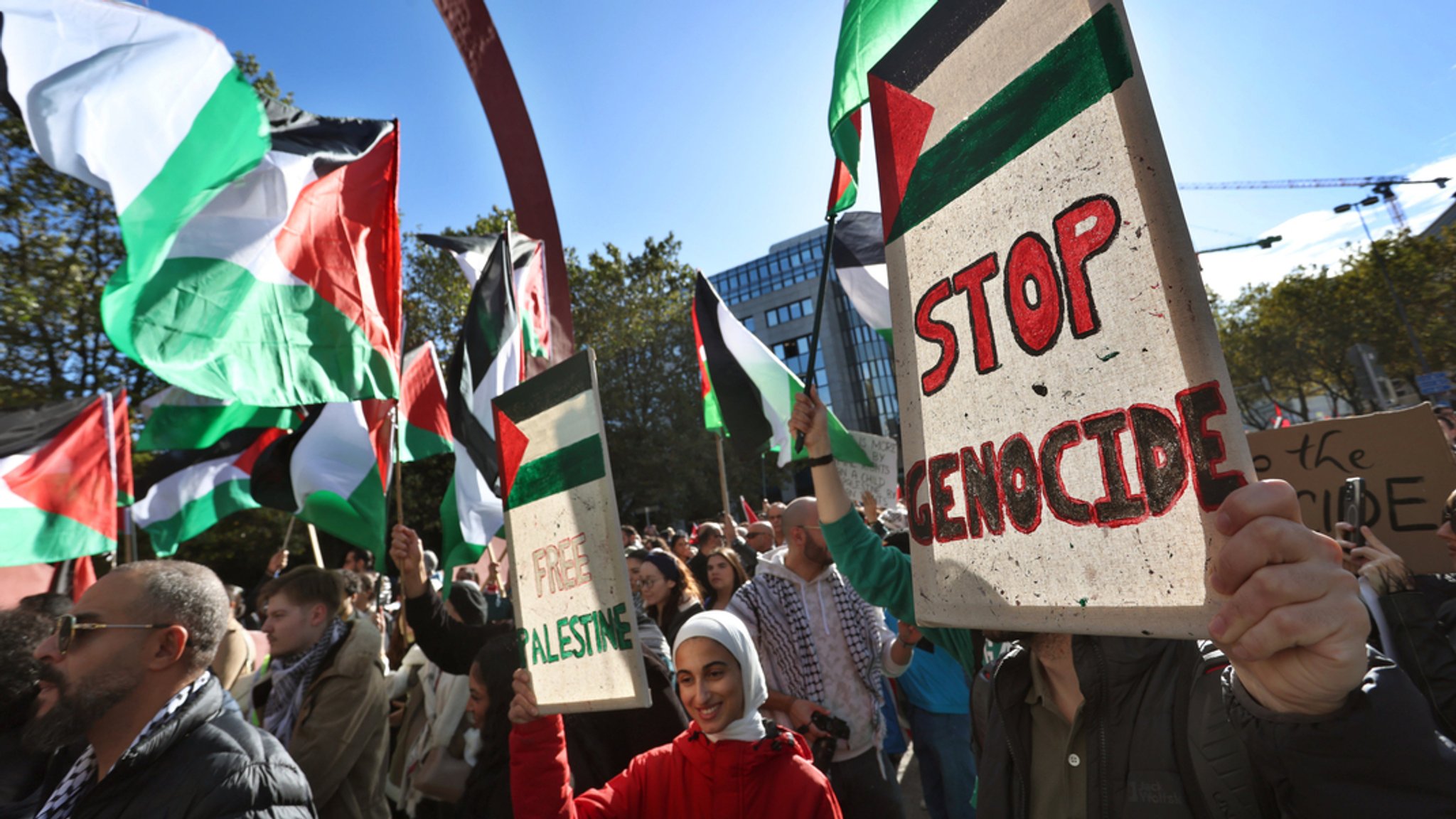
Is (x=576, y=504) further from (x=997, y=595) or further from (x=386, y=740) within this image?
(x=386, y=740)

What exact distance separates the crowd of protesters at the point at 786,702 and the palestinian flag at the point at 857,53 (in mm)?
696

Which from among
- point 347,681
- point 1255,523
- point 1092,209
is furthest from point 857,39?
point 347,681

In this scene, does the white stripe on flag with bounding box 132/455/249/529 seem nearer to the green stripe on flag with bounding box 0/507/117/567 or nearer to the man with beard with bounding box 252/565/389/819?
the green stripe on flag with bounding box 0/507/117/567

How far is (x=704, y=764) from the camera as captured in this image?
7.45 ft

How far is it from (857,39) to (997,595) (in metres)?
1.30

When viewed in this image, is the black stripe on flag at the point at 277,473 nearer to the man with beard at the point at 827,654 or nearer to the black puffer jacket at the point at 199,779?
the man with beard at the point at 827,654

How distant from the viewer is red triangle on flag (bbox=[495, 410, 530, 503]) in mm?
2502

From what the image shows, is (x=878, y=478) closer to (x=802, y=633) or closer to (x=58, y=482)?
(x=802, y=633)

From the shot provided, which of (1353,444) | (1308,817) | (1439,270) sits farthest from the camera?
(1439,270)

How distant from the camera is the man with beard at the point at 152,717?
74.7 inches

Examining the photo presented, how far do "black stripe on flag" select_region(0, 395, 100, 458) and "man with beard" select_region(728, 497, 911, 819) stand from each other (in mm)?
4680

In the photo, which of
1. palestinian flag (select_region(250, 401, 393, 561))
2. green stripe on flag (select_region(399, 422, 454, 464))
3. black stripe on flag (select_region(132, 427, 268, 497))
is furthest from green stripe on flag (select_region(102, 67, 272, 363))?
black stripe on flag (select_region(132, 427, 268, 497))

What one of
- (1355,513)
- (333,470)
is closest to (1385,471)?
(1355,513)

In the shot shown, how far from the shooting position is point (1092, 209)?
1025 millimetres
